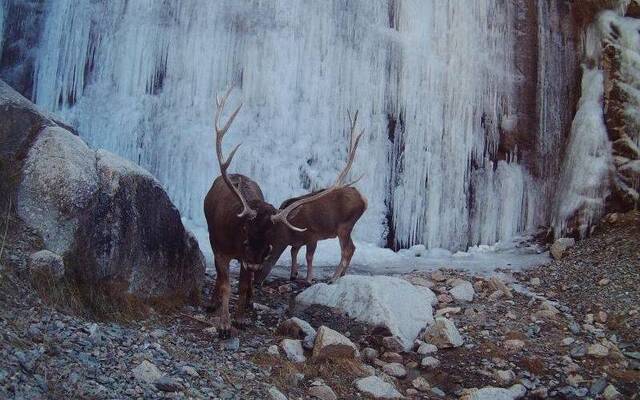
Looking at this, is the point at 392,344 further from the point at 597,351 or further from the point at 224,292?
the point at 597,351

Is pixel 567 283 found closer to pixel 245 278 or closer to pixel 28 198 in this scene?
pixel 245 278

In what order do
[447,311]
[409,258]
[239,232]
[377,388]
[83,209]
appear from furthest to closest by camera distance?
[409,258]
[447,311]
[239,232]
[83,209]
[377,388]

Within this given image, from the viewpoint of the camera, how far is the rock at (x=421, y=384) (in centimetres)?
487

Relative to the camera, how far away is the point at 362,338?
567 cm

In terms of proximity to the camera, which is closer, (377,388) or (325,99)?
(377,388)

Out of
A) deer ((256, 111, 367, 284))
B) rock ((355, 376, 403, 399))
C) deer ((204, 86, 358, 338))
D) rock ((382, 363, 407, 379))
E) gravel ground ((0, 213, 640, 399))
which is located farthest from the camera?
deer ((256, 111, 367, 284))

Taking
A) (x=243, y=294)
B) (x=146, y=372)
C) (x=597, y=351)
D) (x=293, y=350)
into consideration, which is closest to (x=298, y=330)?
(x=293, y=350)

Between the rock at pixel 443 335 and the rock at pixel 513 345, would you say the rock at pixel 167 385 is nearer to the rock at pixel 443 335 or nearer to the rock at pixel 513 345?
the rock at pixel 443 335

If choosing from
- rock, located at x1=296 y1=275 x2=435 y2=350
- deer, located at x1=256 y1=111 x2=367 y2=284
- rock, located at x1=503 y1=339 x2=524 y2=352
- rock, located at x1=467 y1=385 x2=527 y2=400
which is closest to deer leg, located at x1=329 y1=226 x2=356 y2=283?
deer, located at x1=256 y1=111 x2=367 y2=284

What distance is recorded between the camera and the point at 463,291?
281 inches

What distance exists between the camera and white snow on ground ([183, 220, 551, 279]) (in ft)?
28.6

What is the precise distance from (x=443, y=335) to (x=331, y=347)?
4.14 ft

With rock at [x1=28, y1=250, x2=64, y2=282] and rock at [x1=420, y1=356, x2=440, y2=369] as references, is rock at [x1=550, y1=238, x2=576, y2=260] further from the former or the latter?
rock at [x1=28, y1=250, x2=64, y2=282]

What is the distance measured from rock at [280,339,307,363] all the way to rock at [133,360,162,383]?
1.20 m
